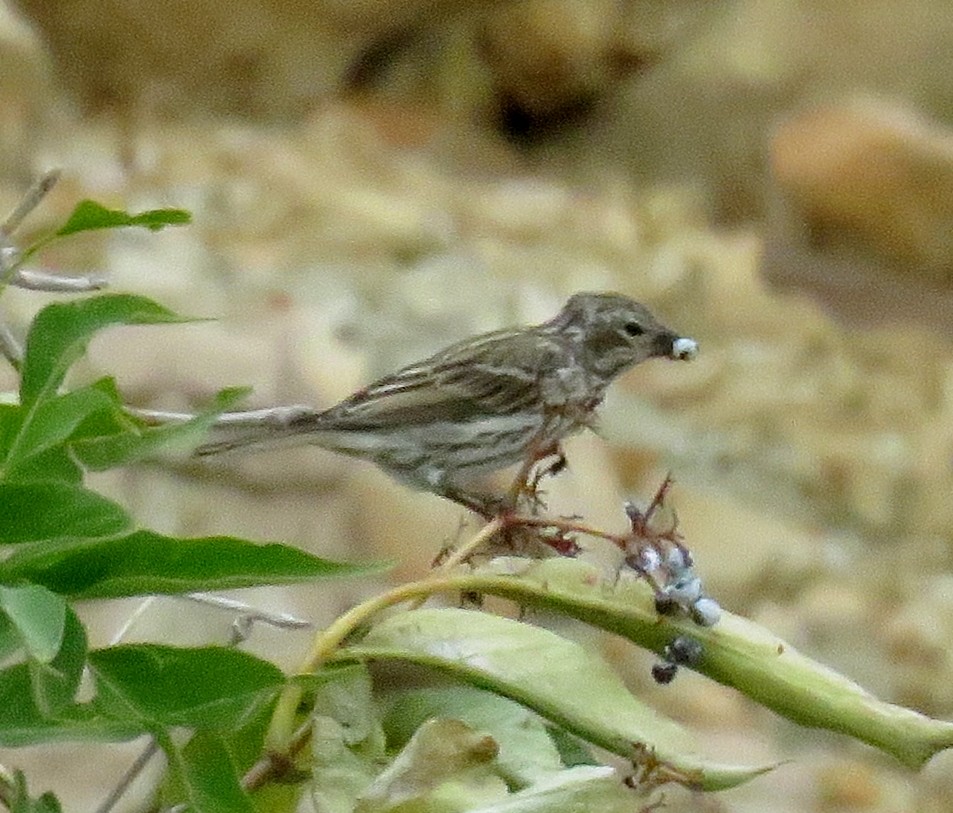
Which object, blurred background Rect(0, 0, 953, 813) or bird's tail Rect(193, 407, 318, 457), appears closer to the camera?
bird's tail Rect(193, 407, 318, 457)

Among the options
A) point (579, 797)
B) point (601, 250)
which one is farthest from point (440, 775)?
point (601, 250)

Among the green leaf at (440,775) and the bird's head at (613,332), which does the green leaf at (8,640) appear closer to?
the green leaf at (440,775)

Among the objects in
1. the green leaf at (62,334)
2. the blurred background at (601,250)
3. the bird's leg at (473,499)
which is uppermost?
the blurred background at (601,250)

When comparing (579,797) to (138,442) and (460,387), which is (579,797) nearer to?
(138,442)

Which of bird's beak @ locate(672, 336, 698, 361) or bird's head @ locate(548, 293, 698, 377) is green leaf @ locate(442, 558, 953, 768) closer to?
bird's beak @ locate(672, 336, 698, 361)

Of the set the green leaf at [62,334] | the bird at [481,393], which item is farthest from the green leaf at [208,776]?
the bird at [481,393]

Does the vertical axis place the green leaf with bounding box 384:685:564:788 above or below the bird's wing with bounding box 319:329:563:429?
below

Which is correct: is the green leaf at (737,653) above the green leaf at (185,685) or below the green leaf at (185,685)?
above

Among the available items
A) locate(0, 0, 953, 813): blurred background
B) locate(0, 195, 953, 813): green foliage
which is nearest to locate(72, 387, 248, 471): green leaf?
locate(0, 195, 953, 813): green foliage
